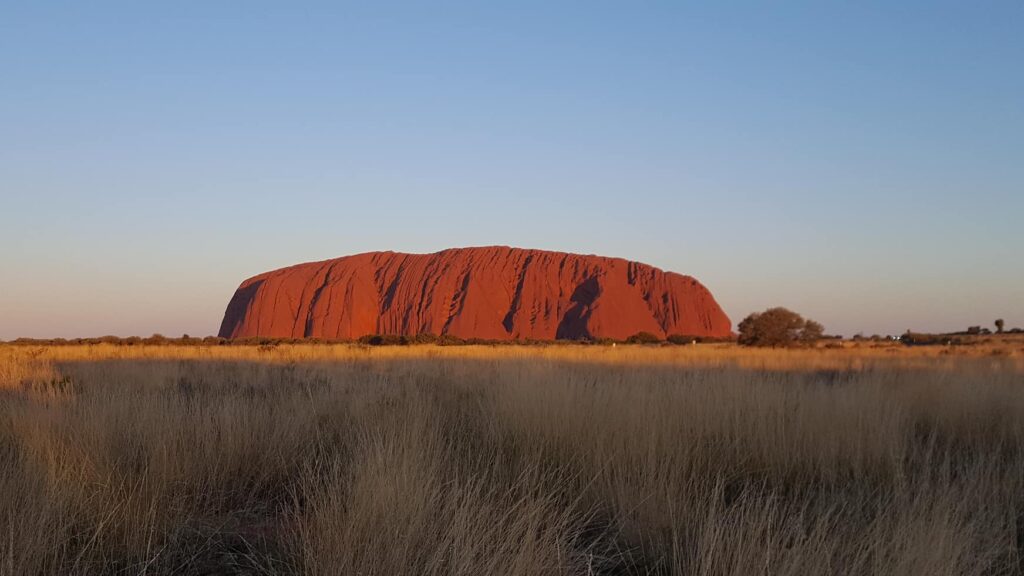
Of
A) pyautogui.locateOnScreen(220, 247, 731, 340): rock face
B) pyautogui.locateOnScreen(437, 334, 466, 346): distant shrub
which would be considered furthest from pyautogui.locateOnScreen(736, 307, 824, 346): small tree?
pyautogui.locateOnScreen(220, 247, 731, 340): rock face

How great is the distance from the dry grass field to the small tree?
29410mm

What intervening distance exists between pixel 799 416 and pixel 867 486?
48.4 inches

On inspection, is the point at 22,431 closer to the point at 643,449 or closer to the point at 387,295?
the point at 643,449

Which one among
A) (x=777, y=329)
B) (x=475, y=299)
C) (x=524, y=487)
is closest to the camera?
(x=524, y=487)

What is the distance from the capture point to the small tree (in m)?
36.2

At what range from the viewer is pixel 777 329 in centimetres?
3656

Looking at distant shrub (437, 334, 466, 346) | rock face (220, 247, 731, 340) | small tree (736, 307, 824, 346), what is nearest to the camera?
small tree (736, 307, 824, 346)

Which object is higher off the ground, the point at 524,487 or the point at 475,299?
the point at 475,299

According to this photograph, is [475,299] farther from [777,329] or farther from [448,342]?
[777,329]

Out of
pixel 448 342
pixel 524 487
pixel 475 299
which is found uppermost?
pixel 475 299

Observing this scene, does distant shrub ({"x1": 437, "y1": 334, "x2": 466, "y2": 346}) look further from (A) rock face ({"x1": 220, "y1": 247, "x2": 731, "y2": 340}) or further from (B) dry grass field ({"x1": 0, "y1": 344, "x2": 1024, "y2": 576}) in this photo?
(B) dry grass field ({"x1": 0, "y1": 344, "x2": 1024, "y2": 576})

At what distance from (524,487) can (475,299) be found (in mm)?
62732

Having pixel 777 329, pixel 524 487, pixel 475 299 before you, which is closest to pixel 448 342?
pixel 777 329

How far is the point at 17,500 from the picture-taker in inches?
127
